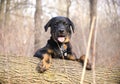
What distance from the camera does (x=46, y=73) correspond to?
4.15 meters

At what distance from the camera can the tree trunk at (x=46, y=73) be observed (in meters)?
4.16

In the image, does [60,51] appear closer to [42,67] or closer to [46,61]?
[46,61]

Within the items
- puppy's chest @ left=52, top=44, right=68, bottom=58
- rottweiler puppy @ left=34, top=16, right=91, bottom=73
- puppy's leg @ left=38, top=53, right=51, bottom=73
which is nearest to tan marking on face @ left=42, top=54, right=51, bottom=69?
puppy's leg @ left=38, top=53, right=51, bottom=73

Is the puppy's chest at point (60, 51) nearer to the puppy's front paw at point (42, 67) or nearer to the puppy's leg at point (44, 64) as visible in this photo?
the puppy's leg at point (44, 64)

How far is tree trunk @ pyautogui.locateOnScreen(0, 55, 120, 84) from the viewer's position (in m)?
4.16

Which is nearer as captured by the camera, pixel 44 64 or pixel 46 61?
pixel 44 64

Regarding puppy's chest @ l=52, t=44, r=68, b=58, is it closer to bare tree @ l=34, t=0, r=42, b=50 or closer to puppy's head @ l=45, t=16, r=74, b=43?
puppy's head @ l=45, t=16, r=74, b=43

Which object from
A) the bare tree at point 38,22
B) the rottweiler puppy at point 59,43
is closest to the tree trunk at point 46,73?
the rottweiler puppy at point 59,43

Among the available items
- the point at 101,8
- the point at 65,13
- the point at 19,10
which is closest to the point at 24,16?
the point at 19,10

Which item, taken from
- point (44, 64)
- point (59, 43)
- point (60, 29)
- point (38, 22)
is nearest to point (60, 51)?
point (59, 43)

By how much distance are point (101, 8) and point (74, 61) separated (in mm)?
9762

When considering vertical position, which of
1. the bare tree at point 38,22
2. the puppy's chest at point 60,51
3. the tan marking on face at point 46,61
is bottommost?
the tan marking on face at point 46,61

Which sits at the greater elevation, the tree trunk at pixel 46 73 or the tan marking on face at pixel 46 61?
the tan marking on face at pixel 46 61

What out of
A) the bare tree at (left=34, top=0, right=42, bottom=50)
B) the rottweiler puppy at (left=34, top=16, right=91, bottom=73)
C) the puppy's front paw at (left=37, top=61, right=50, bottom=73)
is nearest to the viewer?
the puppy's front paw at (left=37, top=61, right=50, bottom=73)
